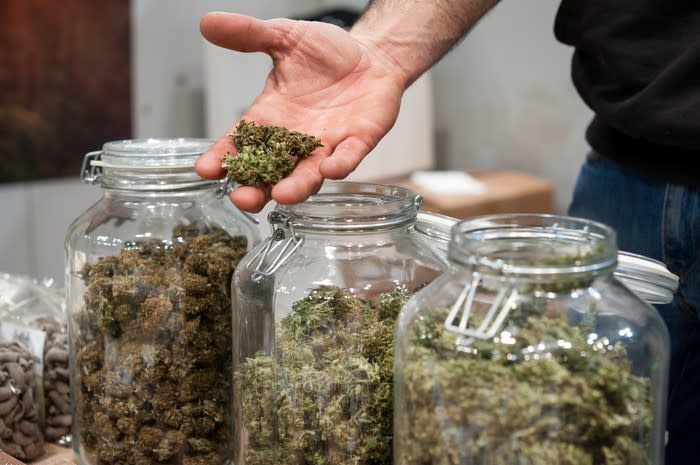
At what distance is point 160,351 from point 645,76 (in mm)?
769

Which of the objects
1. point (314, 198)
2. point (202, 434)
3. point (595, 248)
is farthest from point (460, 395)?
point (202, 434)

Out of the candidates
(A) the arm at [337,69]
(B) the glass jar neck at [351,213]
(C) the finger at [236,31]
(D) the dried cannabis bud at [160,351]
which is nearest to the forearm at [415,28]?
(A) the arm at [337,69]

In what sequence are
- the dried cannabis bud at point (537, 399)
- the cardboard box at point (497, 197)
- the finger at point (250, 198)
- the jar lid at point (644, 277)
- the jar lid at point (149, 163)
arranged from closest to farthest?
the dried cannabis bud at point (537, 399) < the jar lid at point (644, 277) < the finger at point (250, 198) < the jar lid at point (149, 163) < the cardboard box at point (497, 197)

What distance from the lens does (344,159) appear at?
97cm

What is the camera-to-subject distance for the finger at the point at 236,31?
1074 mm

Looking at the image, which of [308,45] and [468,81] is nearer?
[308,45]

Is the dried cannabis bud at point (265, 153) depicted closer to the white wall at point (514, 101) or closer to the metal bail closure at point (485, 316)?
the metal bail closure at point (485, 316)

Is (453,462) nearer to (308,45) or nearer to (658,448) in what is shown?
(658,448)

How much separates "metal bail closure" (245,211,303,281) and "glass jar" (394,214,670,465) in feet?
0.69

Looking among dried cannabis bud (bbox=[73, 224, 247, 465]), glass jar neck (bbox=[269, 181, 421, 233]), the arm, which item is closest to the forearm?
the arm

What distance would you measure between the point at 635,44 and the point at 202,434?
816mm

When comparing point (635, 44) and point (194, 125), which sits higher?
point (635, 44)

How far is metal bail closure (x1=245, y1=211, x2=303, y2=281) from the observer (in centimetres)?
91

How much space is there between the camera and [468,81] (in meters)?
3.92
